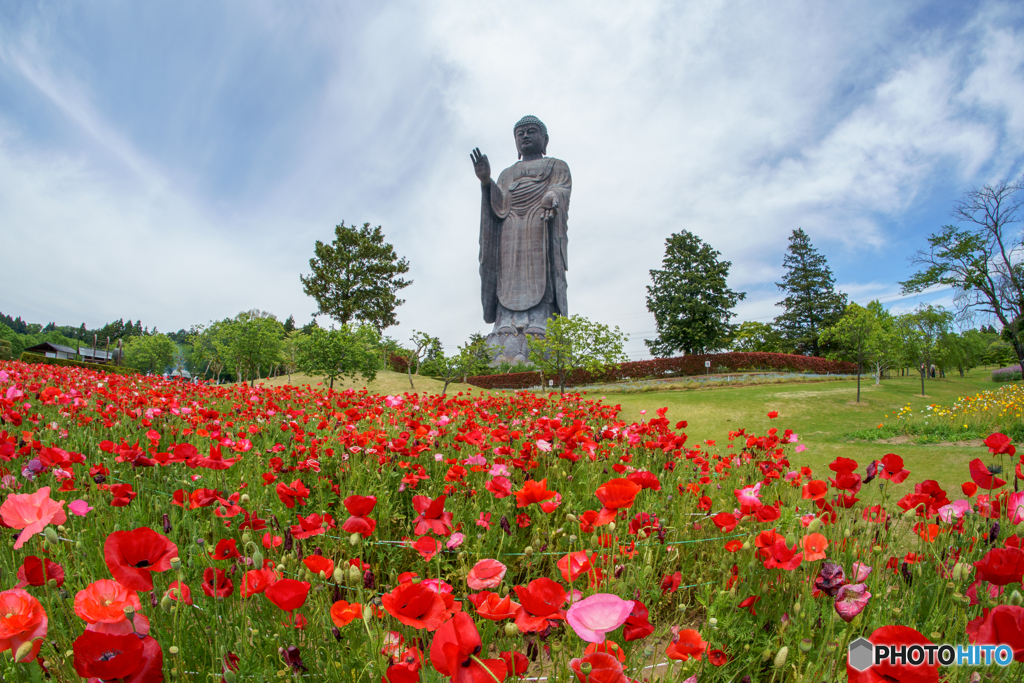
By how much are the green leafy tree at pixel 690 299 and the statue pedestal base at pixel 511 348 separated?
587 inches

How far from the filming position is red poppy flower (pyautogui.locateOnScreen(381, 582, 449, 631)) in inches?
36.2

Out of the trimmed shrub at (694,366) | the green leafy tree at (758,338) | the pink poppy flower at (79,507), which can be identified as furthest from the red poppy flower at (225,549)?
the green leafy tree at (758,338)

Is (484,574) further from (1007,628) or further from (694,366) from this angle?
(694,366)

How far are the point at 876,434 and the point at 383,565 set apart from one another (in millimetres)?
9632

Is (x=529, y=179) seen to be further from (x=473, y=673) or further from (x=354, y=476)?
(x=473, y=673)

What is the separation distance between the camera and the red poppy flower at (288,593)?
0.94 metres

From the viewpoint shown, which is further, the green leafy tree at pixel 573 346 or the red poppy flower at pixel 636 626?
the green leafy tree at pixel 573 346

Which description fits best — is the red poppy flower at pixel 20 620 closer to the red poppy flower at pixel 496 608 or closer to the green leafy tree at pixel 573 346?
the red poppy flower at pixel 496 608

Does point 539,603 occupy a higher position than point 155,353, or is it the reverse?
point 155,353

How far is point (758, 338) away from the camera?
1822 inches

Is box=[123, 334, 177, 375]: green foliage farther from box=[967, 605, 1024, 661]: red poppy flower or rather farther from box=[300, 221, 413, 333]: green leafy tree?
box=[967, 605, 1024, 661]: red poppy flower

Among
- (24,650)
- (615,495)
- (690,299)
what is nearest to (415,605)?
(615,495)

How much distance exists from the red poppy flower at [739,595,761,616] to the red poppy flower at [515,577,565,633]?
36.2 inches

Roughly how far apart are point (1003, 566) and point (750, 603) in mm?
653
